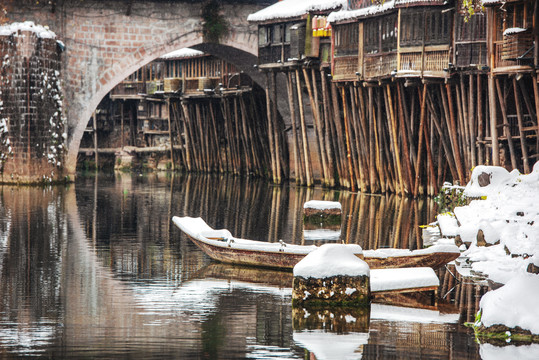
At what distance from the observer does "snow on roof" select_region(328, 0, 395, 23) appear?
31845 millimetres

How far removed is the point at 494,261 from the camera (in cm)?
1421

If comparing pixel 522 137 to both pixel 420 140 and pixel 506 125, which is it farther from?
pixel 420 140

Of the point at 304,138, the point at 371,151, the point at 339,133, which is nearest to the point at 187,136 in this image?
the point at 304,138

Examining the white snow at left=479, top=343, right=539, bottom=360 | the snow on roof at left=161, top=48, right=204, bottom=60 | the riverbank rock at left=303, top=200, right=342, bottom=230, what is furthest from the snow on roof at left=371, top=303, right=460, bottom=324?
the snow on roof at left=161, top=48, right=204, bottom=60

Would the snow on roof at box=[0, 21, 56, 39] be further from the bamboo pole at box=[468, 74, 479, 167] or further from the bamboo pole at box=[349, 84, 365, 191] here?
the bamboo pole at box=[468, 74, 479, 167]

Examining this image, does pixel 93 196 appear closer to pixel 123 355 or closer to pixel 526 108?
pixel 526 108

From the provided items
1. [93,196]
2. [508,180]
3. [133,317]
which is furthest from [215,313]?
[93,196]

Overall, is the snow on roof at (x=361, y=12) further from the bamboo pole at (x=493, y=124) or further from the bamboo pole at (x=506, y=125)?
the bamboo pole at (x=506, y=125)

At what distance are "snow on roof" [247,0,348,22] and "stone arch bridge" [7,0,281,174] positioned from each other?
1.31 m

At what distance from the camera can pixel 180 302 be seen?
1330 cm

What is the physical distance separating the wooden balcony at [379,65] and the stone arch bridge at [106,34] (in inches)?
356

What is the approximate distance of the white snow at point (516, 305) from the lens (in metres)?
11.0

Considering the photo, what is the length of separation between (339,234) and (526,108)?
28.3 feet

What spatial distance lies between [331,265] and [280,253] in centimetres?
332
